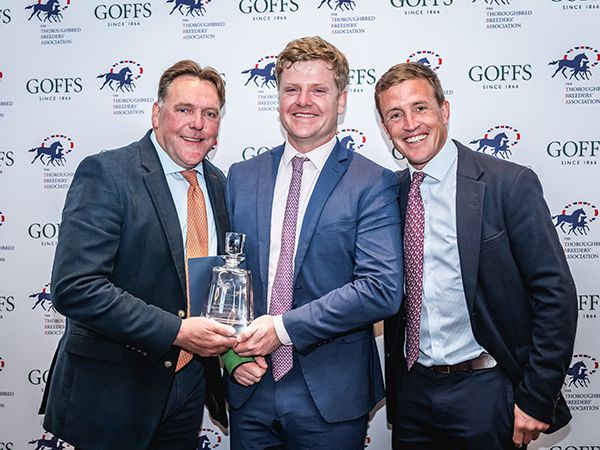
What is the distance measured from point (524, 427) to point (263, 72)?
2.33m

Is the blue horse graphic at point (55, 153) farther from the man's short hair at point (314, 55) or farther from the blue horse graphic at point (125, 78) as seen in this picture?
the man's short hair at point (314, 55)

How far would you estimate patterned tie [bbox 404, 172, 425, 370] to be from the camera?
2037 millimetres

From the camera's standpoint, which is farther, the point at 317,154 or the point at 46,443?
the point at 46,443

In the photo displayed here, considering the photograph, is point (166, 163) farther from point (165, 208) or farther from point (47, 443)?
point (47, 443)

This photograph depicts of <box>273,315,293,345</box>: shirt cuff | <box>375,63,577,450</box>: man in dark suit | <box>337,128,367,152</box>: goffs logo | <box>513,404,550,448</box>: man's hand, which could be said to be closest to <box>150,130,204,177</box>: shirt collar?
<box>273,315,293,345</box>: shirt cuff

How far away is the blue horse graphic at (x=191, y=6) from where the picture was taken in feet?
10.3

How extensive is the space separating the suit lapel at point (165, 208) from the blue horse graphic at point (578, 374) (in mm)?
2413

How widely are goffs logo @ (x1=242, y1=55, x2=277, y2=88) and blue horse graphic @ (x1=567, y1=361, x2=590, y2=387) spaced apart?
2.46 meters

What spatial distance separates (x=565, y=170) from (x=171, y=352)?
2.45m

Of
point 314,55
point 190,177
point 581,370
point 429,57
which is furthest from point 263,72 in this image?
point 581,370

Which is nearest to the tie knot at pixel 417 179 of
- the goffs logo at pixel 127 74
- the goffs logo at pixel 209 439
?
the goffs logo at pixel 127 74

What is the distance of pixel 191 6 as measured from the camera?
3145 millimetres

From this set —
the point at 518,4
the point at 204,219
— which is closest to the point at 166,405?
the point at 204,219

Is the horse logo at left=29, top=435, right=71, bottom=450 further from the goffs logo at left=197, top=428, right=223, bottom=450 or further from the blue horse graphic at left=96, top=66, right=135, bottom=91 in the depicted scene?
the blue horse graphic at left=96, top=66, right=135, bottom=91
